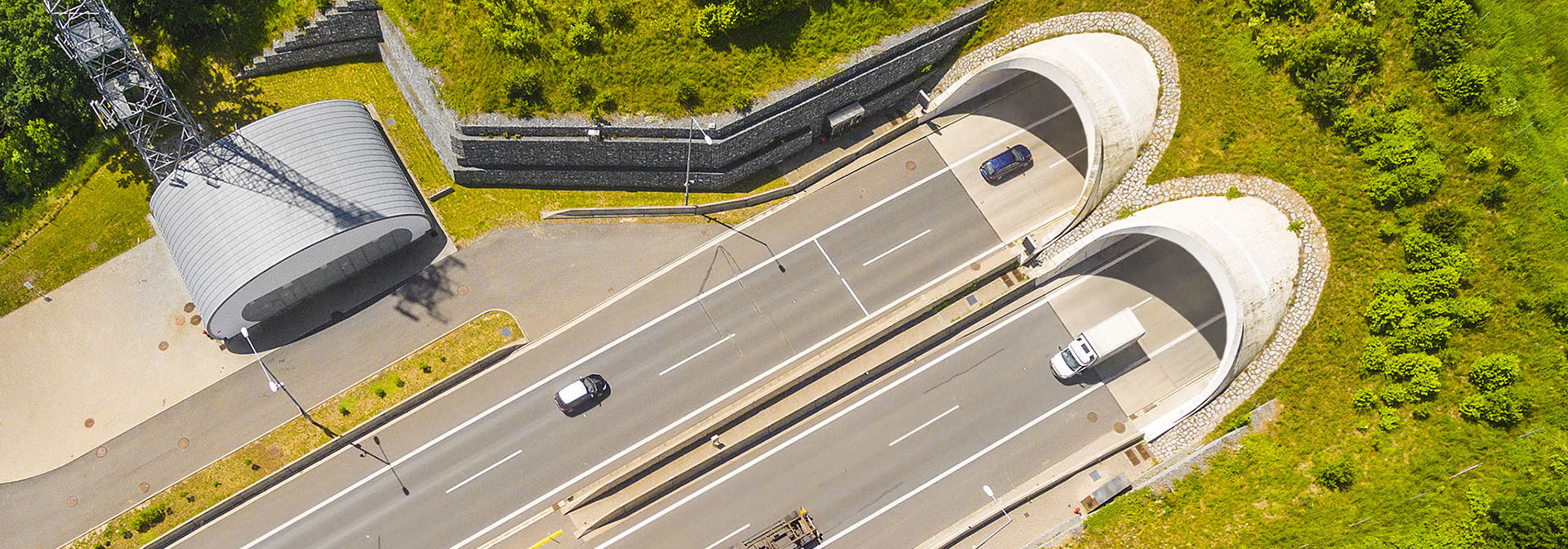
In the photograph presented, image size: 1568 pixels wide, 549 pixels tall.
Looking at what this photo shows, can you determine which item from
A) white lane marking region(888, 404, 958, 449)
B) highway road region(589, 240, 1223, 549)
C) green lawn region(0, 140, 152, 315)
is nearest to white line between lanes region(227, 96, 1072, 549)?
highway road region(589, 240, 1223, 549)

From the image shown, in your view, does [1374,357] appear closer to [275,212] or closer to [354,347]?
[354,347]

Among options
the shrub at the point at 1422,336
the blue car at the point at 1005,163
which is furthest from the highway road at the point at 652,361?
the shrub at the point at 1422,336

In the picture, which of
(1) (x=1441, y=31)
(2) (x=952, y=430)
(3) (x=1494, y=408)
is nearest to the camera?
(3) (x=1494, y=408)

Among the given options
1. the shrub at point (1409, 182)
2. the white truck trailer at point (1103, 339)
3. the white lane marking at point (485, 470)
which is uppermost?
the white lane marking at point (485, 470)

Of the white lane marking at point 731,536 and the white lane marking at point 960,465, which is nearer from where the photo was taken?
the white lane marking at point 731,536

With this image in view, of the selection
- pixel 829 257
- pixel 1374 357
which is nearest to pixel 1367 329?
pixel 1374 357

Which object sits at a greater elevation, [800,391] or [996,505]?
[800,391]

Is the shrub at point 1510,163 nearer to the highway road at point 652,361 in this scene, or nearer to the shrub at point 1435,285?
the shrub at point 1435,285
